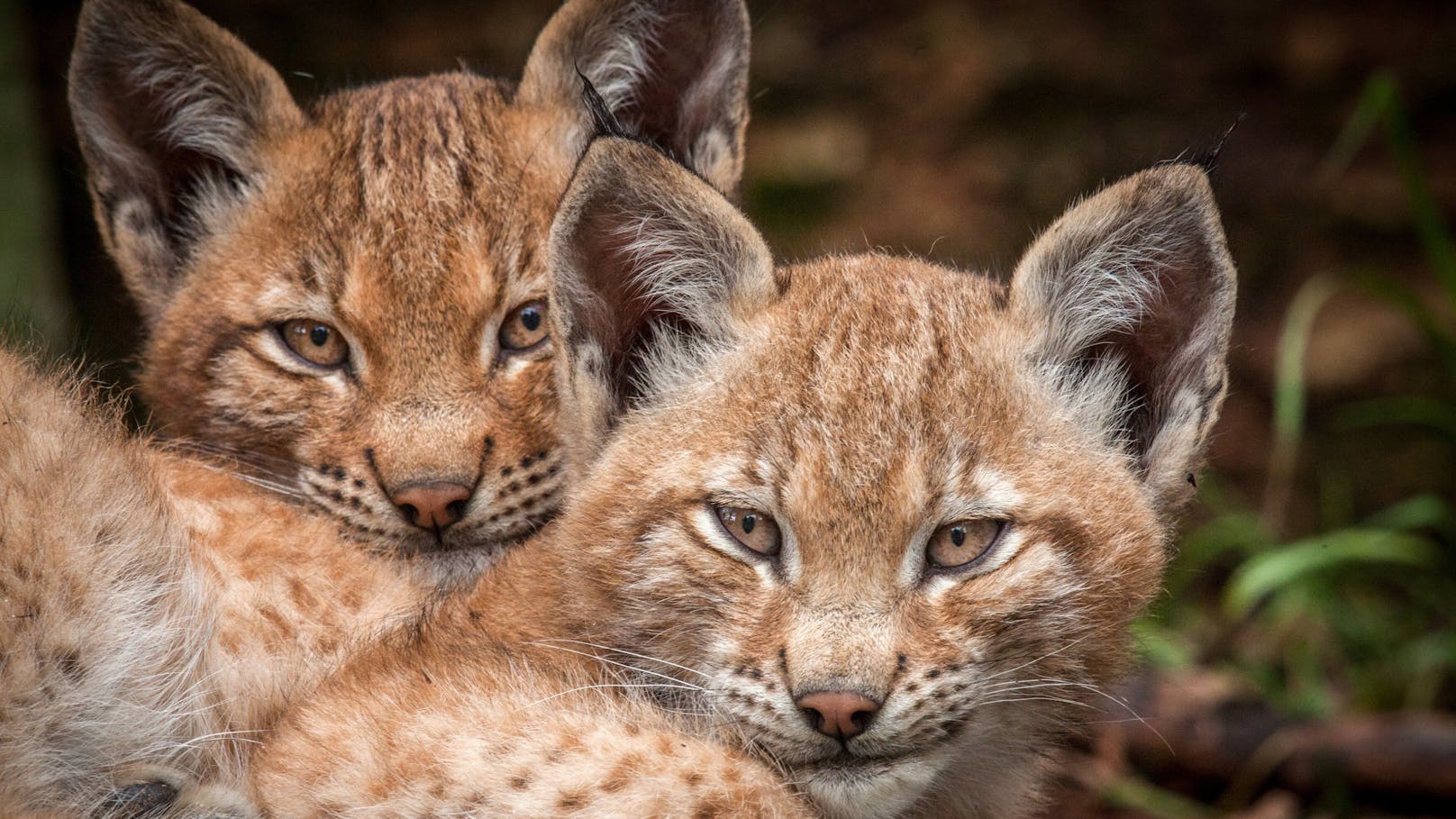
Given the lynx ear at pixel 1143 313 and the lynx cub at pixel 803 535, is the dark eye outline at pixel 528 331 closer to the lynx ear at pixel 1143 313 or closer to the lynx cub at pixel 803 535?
the lynx cub at pixel 803 535

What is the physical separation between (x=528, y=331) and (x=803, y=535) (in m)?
1.28

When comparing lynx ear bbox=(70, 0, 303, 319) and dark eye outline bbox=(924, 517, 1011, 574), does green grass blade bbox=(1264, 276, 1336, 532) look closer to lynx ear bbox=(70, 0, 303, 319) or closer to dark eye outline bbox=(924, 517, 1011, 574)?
dark eye outline bbox=(924, 517, 1011, 574)

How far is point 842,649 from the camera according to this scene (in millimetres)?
2969

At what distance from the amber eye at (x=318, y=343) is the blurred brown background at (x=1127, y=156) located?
3512 mm

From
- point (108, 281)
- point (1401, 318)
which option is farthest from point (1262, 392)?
point (108, 281)

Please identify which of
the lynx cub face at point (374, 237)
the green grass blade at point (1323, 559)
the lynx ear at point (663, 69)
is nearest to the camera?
the lynx cub face at point (374, 237)

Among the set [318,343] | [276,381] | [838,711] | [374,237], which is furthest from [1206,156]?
[276,381]

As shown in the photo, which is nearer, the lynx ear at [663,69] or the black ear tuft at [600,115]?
the black ear tuft at [600,115]

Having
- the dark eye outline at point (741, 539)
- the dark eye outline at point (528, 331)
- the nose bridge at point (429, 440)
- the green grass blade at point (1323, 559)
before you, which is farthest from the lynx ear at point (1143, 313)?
the green grass blade at point (1323, 559)

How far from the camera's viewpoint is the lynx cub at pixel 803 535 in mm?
3045

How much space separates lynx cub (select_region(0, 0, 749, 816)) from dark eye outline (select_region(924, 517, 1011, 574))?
1141mm

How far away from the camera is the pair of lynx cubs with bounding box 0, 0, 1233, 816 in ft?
10.2

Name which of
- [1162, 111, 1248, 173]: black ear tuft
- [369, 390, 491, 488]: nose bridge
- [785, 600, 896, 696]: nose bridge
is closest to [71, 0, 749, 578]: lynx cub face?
[369, 390, 491, 488]: nose bridge

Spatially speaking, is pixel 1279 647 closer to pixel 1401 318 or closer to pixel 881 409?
pixel 1401 318
